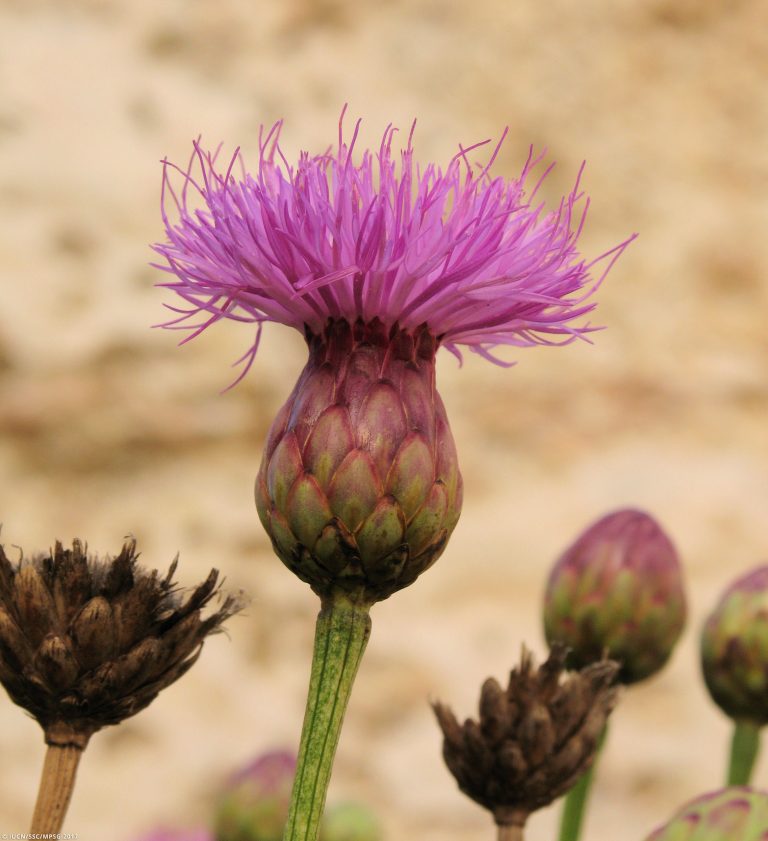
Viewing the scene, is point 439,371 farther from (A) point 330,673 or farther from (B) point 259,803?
(A) point 330,673

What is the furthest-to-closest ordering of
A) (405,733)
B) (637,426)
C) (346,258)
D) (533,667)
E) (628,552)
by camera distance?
1. (637,426)
2. (405,733)
3. (628,552)
4. (533,667)
5. (346,258)

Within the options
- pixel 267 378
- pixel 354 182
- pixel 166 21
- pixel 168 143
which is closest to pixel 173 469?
pixel 267 378

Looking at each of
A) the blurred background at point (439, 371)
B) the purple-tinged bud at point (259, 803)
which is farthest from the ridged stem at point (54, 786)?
the blurred background at point (439, 371)

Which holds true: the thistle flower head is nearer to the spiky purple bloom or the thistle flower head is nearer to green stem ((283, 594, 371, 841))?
the spiky purple bloom

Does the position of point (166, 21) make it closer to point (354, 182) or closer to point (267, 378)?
point (267, 378)

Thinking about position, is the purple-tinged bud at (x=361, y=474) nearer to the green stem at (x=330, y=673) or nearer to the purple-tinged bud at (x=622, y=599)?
the green stem at (x=330, y=673)

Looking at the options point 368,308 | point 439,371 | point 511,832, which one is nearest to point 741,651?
point 511,832

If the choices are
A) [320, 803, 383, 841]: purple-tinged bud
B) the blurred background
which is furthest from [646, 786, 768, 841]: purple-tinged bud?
the blurred background
